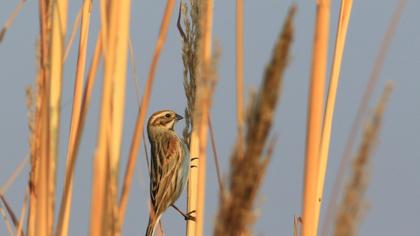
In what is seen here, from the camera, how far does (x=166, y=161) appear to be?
625cm

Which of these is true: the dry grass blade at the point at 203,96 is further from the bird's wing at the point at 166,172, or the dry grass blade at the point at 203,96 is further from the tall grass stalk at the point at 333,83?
the bird's wing at the point at 166,172

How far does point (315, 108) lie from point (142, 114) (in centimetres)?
43

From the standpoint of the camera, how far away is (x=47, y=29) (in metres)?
2.00

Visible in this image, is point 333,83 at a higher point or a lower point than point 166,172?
higher

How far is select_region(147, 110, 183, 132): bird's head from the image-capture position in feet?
21.7

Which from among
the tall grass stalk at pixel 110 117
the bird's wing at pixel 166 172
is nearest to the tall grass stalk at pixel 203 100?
the tall grass stalk at pixel 110 117

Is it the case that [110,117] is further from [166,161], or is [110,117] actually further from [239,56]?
[166,161]

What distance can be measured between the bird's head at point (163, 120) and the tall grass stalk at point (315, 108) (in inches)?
183

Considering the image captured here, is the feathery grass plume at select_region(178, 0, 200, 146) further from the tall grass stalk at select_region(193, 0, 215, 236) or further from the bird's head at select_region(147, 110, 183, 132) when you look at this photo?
the bird's head at select_region(147, 110, 183, 132)

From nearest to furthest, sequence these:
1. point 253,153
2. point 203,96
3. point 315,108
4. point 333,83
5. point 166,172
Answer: point 253,153 < point 203,96 < point 315,108 < point 333,83 < point 166,172

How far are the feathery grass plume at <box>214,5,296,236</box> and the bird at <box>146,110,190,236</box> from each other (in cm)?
444

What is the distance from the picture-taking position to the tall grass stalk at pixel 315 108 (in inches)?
74.1

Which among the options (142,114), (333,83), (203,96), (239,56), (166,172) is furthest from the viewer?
(166,172)

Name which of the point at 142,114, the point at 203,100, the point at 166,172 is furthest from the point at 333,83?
the point at 166,172
